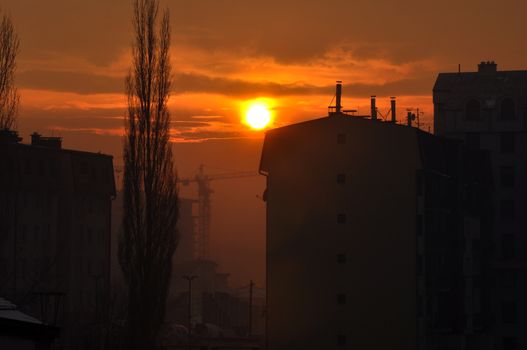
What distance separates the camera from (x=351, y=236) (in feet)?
233

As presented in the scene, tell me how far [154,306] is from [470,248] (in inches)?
1333

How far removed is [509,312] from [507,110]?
1582 cm

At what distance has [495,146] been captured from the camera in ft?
300

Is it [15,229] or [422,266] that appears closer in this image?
[422,266]

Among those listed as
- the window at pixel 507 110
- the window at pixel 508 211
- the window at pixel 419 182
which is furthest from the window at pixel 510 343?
the window at pixel 419 182

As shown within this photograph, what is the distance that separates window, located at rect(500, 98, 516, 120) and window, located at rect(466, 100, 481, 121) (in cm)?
185

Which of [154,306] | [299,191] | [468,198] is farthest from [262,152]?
[154,306]

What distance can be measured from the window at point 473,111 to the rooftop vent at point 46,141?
34.8 m

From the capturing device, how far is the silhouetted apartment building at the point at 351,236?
69.9 m

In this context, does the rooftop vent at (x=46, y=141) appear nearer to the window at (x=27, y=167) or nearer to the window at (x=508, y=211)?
the window at (x=27, y=167)

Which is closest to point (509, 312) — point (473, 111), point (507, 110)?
point (507, 110)

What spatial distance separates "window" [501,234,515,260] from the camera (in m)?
89.8

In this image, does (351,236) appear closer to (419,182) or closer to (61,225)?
(419,182)

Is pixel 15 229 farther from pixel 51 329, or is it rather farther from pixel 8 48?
pixel 51 329
